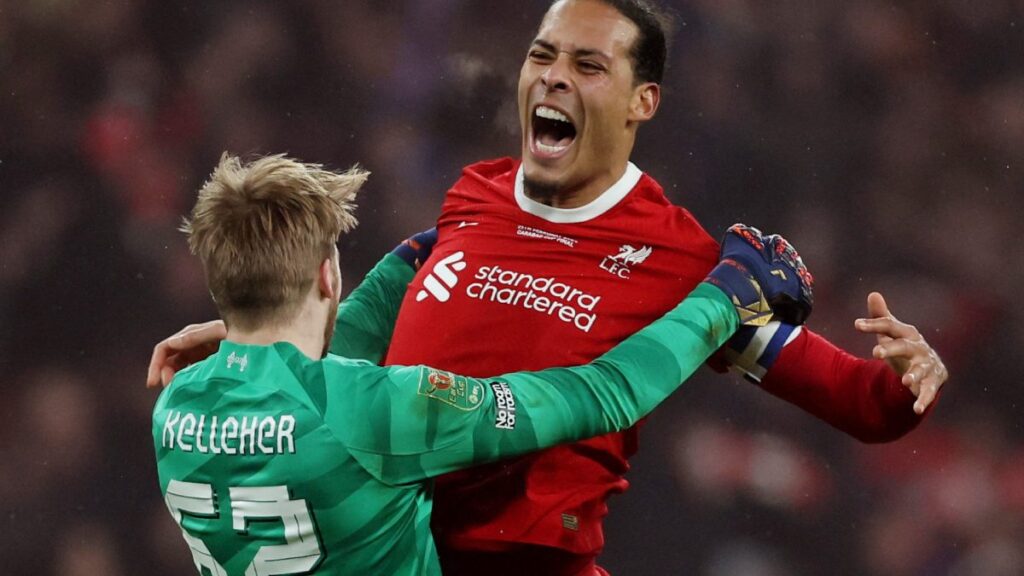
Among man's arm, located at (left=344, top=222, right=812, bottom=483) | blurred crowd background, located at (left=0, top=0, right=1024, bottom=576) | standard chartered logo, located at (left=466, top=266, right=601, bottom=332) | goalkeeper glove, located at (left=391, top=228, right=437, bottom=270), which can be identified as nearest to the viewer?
man's arm, located at (left=344, top=222, right=812, bottom=483)

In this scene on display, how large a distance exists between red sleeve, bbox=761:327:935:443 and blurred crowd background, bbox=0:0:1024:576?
1675 mm

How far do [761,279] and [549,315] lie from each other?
31 centimetres

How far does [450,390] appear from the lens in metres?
1.64

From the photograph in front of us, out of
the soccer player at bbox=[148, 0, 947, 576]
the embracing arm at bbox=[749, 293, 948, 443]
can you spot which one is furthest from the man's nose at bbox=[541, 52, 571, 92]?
the embracing arm at bbox=[749, 293, 948, 443]

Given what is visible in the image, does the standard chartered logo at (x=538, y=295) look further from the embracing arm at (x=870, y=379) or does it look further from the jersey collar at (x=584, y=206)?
the embracing arm at (x=870, y=379)

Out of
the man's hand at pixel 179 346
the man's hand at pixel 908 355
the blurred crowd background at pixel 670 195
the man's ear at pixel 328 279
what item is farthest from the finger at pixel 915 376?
the blurred crowd background at pixel 670 195

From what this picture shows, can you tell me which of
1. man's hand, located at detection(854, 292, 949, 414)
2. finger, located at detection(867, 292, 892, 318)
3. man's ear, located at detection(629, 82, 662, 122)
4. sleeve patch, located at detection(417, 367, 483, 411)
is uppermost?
man's ear, located at detection(629, 82, 662, 122)

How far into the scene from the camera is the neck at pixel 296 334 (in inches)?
65.5

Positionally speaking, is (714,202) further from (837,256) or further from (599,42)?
(599,42)

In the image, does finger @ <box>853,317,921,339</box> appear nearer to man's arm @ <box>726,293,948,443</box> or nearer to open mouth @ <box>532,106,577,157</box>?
man's arm @ <box>726,293,948,443</box>

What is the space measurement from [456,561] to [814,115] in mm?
2229

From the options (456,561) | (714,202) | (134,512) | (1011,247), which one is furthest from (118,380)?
(1011,247)

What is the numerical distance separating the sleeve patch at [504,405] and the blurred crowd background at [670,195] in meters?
2.08

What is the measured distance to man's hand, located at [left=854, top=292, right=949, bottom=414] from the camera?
6.17 feet
